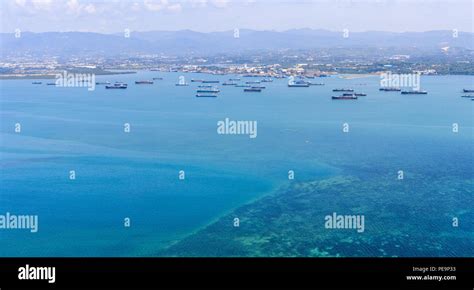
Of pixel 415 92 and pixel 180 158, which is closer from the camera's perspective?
pixel 180 158

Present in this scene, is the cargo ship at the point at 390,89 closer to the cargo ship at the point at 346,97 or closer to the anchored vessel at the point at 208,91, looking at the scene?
the cargo ship at the point at 346,97

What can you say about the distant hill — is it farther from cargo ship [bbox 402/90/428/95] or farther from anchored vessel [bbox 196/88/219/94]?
anchored vessel [bbox 196/88/219/94]

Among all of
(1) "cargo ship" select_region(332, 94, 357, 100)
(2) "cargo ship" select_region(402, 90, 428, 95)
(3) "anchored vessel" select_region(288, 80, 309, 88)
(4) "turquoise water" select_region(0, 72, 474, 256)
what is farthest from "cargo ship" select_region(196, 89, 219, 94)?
(2) "cargo ship" select_region(402, 90, 428, 95)

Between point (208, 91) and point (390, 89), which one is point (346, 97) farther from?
point (208, 91)

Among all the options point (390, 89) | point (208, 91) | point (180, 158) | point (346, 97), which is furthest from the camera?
point (390, 89)

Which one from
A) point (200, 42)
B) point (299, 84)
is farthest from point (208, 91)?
point (200, 42)

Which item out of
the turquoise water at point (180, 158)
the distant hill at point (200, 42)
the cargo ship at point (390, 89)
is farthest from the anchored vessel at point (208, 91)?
the distant hill at point (200, 42)
